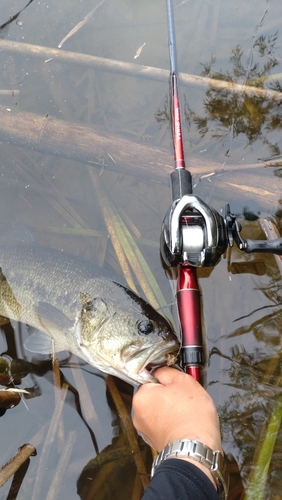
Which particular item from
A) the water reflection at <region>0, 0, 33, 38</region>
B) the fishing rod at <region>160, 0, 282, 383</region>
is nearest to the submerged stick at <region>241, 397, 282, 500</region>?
the fishing rod at <region>160, 0, 282, 383</region>

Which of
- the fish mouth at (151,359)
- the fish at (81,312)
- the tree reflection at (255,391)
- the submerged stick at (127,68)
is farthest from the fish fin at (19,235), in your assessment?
the submerged stick at (127,68)

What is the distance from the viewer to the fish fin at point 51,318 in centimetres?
297

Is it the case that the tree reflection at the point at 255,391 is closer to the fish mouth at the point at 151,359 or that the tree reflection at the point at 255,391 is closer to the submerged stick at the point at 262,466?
the submerged stick at the point at 262,466

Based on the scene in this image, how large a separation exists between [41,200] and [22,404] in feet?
6.23

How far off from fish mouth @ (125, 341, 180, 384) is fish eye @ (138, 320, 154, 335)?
0.36 ft

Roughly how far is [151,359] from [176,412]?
0.47m

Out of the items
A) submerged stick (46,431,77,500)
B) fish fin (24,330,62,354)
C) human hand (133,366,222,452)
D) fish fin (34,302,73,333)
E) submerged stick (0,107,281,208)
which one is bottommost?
submerged stick (46,431,77,500)

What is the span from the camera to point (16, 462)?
2.79m

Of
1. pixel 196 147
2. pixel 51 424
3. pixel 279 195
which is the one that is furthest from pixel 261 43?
pixel 51 424

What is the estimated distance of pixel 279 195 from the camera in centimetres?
351

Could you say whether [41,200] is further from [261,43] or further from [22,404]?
[261,43]

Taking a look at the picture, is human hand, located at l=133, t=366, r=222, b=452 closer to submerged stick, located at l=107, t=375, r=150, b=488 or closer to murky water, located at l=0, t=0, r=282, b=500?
submerged stick, located at l=107, t=375, r=150, b=488

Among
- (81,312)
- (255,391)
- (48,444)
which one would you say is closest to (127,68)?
(81,312)

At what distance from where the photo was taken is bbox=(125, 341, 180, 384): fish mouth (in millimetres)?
2420
